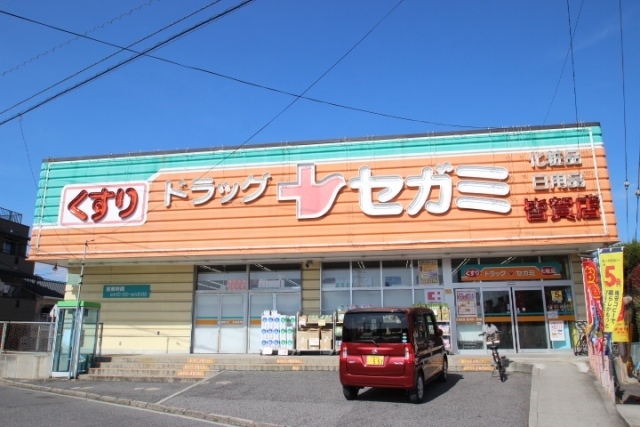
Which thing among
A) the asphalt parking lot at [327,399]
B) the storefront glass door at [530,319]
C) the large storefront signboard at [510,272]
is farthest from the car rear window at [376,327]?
the storefront glass door at [530,319]

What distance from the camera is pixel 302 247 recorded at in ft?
51.6

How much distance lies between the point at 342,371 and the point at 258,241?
721 centimetres

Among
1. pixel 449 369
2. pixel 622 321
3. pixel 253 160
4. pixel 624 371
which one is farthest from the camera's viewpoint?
pixel 253 160

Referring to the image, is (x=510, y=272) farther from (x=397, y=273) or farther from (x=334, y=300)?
(x=334, y=300)

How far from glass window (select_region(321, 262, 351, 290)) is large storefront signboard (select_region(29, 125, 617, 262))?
160 centimetres

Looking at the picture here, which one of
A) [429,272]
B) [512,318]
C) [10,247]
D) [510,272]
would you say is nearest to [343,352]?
[429,272]

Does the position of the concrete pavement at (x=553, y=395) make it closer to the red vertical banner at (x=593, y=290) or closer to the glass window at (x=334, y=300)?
the red vertical banner at (x=593, y=290)

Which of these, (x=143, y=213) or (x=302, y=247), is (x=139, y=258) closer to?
(x=143, y=213)

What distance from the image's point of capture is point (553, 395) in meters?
9.17

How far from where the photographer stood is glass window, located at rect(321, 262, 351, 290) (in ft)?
55.0

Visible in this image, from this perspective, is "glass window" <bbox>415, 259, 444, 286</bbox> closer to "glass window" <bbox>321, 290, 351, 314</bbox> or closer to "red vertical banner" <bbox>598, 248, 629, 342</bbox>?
"glass window" <bbox>321, 290, 351, 314</bbox>

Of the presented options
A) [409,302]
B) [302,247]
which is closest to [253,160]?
[302,247]

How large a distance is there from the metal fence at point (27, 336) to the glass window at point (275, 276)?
6.42 metres

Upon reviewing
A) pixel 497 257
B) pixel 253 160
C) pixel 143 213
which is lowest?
pixel 497 257
